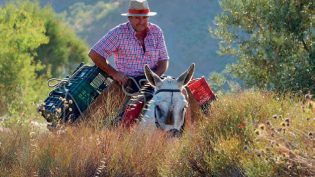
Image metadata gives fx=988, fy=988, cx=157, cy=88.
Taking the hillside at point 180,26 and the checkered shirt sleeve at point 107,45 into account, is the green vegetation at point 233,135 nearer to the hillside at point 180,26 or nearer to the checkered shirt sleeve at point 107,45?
the checkered shirt sleeve at point 107,45

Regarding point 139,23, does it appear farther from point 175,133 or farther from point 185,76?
point 175,133

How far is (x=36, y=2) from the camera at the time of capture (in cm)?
5534

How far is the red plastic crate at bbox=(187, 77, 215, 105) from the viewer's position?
43.0 ft

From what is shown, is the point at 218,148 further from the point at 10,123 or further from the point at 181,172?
the point at 10,123

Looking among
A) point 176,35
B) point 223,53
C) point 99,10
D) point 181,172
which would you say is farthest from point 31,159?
point 99,10

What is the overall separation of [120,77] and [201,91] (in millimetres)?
1164

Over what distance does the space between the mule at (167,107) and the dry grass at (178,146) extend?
0.45m

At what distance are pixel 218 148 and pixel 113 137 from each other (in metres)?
1.42

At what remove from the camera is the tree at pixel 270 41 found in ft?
48.8

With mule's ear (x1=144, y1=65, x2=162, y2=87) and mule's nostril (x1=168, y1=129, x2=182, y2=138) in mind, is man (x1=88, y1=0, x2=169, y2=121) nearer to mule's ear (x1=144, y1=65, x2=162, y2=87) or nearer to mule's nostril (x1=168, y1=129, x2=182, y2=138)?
mule's ear (x1=144, y1=65, x2=162, y2=87)

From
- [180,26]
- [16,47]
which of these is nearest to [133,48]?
[16,47]

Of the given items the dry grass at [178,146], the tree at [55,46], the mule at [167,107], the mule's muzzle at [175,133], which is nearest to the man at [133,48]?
the mule at [167,107]

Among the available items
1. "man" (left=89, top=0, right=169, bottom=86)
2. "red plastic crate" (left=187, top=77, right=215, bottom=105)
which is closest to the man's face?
"man" (left=89, top=0, right=169, bottom=86)

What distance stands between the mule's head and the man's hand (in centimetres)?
79
